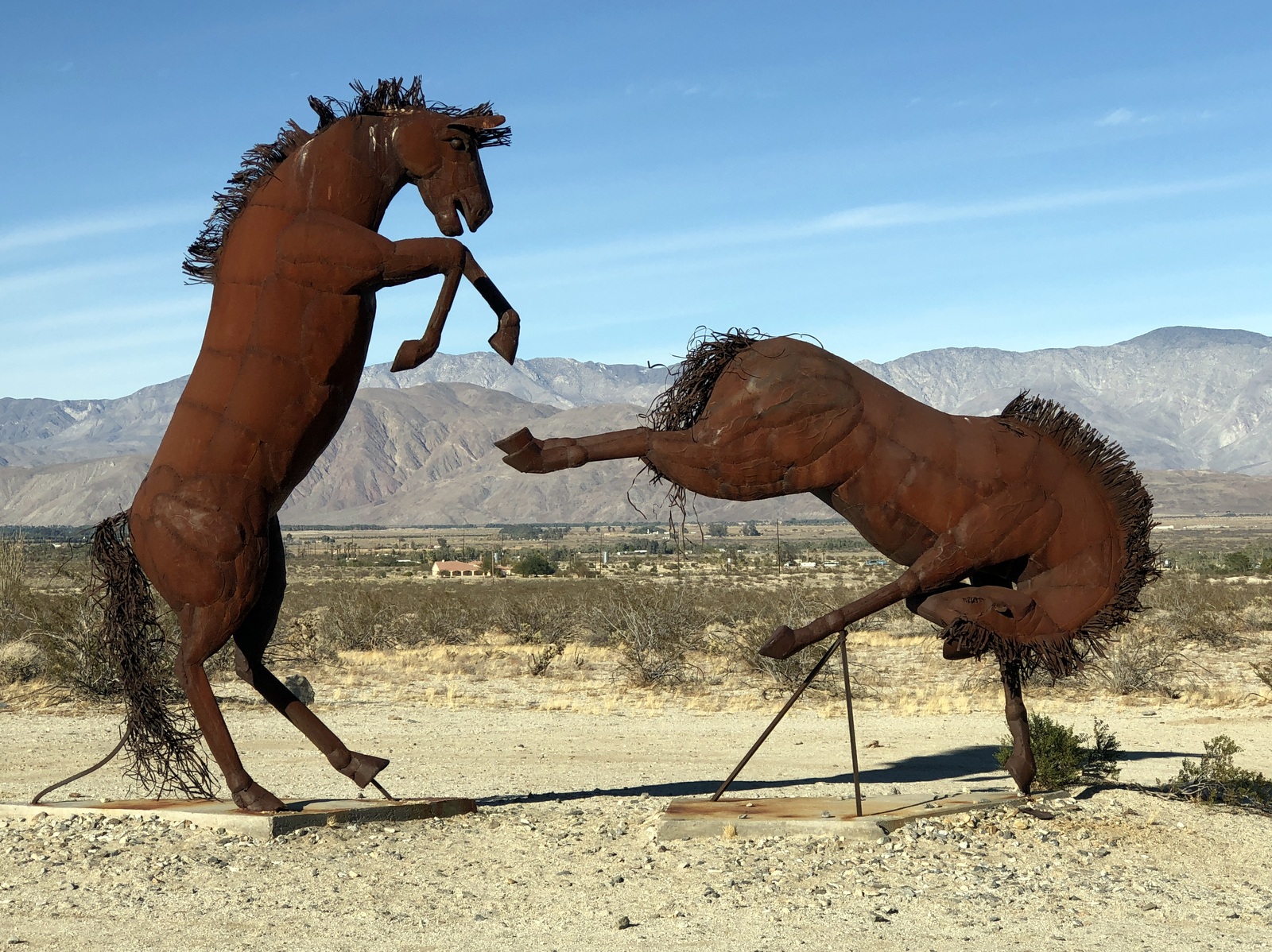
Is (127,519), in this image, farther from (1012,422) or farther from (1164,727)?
(1164,727)

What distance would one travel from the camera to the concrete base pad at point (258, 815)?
868 cm

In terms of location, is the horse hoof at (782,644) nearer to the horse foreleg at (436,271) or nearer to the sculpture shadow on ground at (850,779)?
the horse foreleg at (436,271)

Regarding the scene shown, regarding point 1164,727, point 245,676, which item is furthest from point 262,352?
point 1164,727

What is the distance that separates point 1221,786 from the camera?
1024cm

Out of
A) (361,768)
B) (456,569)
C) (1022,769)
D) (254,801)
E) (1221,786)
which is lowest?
(456,569)

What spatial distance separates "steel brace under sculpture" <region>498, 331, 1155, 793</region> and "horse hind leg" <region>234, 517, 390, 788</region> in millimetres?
2100

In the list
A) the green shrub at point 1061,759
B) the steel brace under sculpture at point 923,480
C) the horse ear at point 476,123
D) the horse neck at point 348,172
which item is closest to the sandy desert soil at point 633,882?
the green shrub at point 1061,759

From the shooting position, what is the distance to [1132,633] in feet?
86.8

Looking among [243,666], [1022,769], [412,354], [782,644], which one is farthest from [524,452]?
[1022,769]

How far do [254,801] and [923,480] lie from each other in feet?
16.3

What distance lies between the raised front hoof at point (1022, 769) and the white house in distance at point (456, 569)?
5285cm

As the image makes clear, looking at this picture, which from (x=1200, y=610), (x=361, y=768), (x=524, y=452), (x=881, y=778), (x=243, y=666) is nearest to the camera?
(x=524, y=452)

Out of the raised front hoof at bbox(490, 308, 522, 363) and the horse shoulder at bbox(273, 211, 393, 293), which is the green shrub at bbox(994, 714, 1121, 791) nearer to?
the raised front hoof at bbox(490, 308, 522, 363)

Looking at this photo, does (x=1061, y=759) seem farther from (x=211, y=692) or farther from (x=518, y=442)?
(x=211, y=692)
